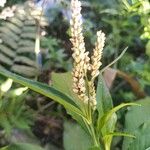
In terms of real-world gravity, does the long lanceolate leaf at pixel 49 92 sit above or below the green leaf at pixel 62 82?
below

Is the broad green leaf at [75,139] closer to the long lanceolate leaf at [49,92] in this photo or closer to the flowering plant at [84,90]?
the flowering plant at [84,90]

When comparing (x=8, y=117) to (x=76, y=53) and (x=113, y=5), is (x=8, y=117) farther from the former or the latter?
(x=113, y=5)

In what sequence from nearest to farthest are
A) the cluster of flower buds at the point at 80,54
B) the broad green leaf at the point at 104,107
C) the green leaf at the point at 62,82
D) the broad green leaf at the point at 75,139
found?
1. the cluster of flower buds at the point at 80,54
2. the broad green leaf at the point at 104,107
3. the green leaf at the point at 62,82
4. the broad green leaf at the point at 75,139

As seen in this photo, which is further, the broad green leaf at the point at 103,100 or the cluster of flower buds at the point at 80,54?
the broad green leaf at the point at 103,100

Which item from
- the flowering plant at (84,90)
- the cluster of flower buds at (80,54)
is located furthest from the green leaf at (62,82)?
the cluster of flower buds at (80,54)

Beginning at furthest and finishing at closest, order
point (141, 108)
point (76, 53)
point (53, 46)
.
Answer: point (53, 46) < point (141, 108) < point (76, 53)

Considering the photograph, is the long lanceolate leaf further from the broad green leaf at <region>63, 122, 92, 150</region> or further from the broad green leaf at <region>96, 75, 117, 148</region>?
the broad green leaf at <region>63, 122, 92, 150</region>

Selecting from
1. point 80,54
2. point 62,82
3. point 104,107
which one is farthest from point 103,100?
point 80,54

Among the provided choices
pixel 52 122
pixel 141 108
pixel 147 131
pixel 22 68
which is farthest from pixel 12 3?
pixel 147 131

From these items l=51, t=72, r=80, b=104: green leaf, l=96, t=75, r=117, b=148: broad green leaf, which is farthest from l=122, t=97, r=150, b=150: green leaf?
l=51, t=72, r=80, b=104: green leaf
